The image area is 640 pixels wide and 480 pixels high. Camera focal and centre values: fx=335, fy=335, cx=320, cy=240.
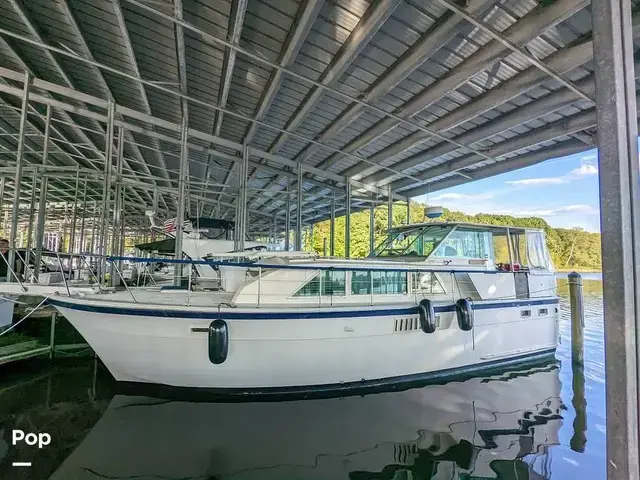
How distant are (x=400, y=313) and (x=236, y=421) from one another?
2849 mm

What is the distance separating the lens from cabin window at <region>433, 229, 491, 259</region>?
6602mm

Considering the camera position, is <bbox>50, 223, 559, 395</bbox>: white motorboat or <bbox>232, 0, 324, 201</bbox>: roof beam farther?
<bbox>232, 0, 324, 201</bbox>: roof beam

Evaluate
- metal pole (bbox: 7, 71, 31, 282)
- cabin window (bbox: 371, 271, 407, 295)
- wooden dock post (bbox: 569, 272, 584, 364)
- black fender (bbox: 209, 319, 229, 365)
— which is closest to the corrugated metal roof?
metal pole (bbox: 7, 71, 31, 282)

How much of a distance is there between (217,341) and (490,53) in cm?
593

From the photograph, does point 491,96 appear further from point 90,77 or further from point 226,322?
point 90,77

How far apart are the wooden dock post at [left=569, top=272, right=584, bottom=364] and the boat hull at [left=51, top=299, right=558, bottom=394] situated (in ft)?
12.1

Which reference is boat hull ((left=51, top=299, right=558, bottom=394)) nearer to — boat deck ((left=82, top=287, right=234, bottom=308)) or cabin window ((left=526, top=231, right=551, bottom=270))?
boat deck ((left=82, top=287, right=234, bottom=308))

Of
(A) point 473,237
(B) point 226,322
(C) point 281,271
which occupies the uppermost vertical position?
(A) point 473,237

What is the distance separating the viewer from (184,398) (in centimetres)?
481

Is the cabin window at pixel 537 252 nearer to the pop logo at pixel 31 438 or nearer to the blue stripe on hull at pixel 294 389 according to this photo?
the blue stripe on hull at pixel 294 389

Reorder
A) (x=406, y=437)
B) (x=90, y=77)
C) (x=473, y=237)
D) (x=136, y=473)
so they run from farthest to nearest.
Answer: (x=90, y=77) < (x=473, y=237) < (x=406, y=437) < (x=136, y=473)

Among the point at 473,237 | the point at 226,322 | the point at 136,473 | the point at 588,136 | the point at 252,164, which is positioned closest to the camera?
the point at 136,473

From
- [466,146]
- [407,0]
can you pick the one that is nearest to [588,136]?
[466,146]

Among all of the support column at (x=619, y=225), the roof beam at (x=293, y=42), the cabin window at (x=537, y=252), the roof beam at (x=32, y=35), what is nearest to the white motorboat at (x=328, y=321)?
the cabin window at (x=537, y=252)
